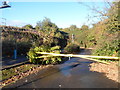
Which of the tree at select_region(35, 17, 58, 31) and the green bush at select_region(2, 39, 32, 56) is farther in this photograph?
the tree at select_region(35, 17, 58, 31)

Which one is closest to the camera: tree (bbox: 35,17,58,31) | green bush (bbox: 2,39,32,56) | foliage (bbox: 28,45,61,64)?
foliage (bbox: 28,45,61,64)

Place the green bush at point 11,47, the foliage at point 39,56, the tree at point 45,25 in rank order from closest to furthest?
the foliage at point 39,56
the green bush at point 11,47
the tree at point 45,25

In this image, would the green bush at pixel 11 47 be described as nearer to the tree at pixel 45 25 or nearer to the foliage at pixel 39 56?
the foliage at pixel 39 56

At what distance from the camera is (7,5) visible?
6160 mm

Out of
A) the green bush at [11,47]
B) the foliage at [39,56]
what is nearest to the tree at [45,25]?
the green bush at [11,47]

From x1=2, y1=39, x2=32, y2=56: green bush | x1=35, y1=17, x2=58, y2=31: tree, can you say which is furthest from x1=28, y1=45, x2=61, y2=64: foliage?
x1=35, y1=17, x2=58, y2=31: tree

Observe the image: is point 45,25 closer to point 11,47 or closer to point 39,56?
point 11,47

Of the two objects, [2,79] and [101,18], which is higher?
[101,18]

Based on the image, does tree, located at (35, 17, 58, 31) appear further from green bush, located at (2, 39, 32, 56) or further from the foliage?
the foliage

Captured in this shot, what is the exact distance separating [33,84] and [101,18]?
6.88 metres

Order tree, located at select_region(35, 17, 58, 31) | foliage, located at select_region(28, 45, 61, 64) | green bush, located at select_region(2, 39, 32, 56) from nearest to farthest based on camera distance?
1. foliage, located at select_region(28, 45, 61, 64)
2. green bush, located at select_region(2, 39, 32, 56)
3. tree, located at select_region(35, 17, 58, 31)

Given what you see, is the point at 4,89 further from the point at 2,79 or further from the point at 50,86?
the point at 50,86

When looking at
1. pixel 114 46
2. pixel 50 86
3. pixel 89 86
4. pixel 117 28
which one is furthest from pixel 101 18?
pixel 50 86

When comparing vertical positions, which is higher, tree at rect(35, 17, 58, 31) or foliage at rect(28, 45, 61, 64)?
tree at rect(35, 17, 58, 31)
